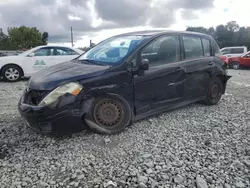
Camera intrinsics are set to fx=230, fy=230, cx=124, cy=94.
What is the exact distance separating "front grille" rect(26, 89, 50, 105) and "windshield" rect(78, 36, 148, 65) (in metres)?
1.13

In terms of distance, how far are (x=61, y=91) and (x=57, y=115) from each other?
0.34 metres

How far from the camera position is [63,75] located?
3418mm

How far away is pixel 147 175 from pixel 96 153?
0.80m

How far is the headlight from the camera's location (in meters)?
3.14

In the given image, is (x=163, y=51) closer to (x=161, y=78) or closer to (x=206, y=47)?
(x=161, y=78)

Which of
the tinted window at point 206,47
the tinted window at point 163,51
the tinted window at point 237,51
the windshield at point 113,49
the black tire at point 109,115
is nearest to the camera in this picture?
the black tire at point 109,115

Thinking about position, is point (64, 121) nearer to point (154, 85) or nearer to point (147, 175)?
point (147, 175)

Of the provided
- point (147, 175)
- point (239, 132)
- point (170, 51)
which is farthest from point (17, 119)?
point (239, 132)

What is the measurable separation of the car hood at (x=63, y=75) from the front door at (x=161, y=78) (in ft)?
2.30

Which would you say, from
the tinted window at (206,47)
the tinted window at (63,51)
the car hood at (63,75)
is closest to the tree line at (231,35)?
the tinted window at (63,51)

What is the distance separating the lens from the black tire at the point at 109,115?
3439 mm

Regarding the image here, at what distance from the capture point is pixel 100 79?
11.3ft

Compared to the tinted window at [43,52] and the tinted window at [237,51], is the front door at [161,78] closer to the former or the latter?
the tinted window at [43,52]

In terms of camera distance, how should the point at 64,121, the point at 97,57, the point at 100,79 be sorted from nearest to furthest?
1. the point at 64,121
2. the point at 100,79
3. the point at 97,57
